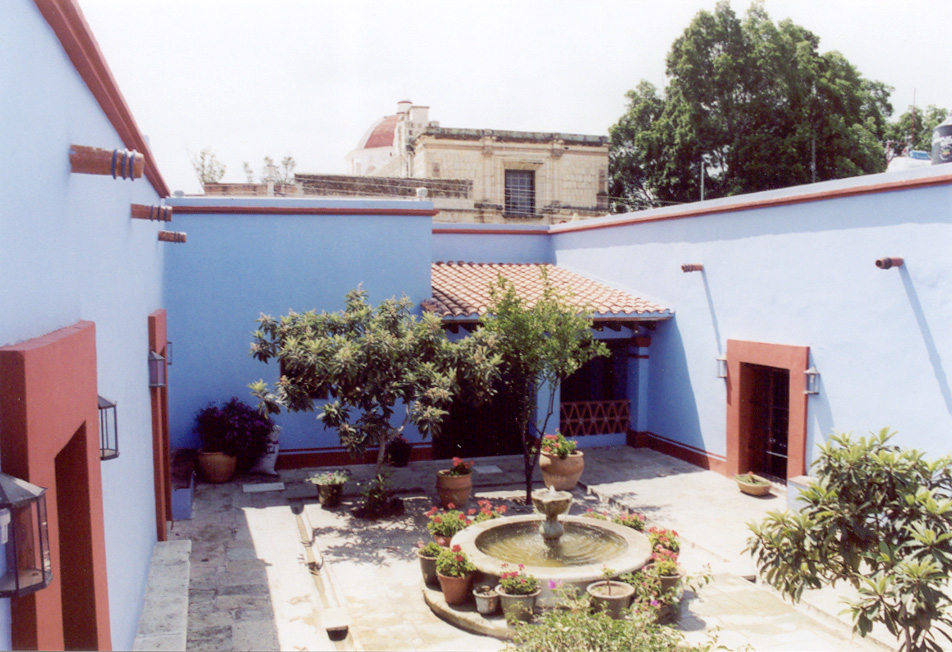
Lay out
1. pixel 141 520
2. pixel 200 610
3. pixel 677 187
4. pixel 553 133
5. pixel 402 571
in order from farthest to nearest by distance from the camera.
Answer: pixel 677 187 → pixel 553 133 → pixel 402 571 → pixel 200 610 → pixel 141 520

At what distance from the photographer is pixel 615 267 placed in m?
15.5

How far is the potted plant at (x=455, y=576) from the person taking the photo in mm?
7410

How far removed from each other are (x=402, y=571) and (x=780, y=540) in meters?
4.74

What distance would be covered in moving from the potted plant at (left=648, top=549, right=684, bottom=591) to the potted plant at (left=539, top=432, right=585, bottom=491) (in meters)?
4.19

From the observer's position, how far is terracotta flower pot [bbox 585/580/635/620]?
683cm

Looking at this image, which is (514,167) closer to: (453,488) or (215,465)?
(215,465)

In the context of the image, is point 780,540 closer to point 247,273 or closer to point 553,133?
point 247,273

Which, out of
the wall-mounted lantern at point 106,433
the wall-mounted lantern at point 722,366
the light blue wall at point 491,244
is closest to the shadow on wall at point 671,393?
the wall-mounted lantern at point 722,366

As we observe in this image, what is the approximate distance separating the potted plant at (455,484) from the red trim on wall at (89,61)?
6384 mm

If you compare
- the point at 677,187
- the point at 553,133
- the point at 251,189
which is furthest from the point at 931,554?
the point at 677,187

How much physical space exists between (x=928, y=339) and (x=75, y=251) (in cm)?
901

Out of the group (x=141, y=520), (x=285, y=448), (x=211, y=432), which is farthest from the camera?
(x=285, y=448)

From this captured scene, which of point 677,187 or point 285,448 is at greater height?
point 677,187

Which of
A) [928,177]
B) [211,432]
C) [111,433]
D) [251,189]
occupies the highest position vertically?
[251,189]
